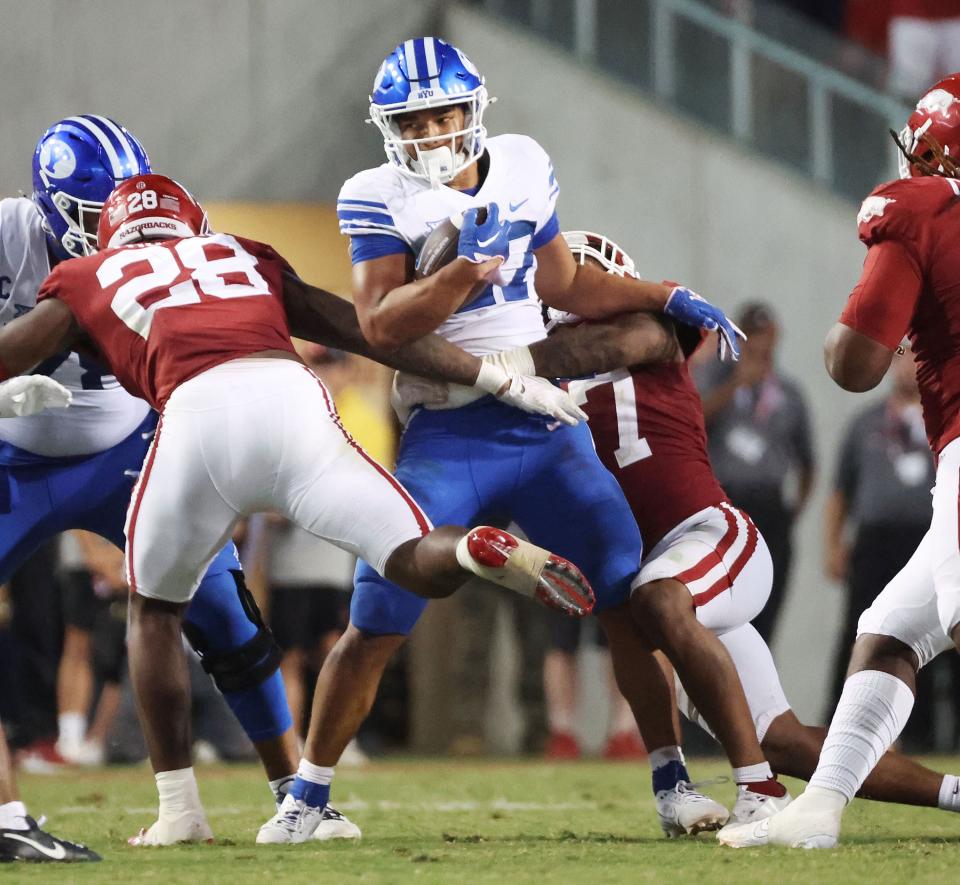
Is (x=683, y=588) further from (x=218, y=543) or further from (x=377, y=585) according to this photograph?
(x=218, y=543)

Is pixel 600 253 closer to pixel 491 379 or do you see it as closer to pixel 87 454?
pixel 491 379

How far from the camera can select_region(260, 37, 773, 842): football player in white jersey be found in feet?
14.7

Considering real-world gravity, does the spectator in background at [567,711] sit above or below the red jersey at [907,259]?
below

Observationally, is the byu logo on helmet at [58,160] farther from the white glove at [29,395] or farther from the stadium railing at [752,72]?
the stadium railing at [752,72]

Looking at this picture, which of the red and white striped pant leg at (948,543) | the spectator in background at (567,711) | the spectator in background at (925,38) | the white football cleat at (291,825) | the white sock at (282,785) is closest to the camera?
the red and white striped pant leg at (948,543)

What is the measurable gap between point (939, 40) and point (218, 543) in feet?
24.0

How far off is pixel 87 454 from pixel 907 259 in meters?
2.29

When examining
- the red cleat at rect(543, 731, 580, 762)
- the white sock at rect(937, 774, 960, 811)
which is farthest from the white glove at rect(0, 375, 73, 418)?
the red cleat at rect(543, 731, 580, 762)

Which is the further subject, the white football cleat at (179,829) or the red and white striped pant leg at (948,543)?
the white football cleat at (179,829)

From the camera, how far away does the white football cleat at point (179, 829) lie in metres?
4.46

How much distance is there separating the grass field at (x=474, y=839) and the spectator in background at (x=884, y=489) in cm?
111

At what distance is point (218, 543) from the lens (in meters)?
4.27

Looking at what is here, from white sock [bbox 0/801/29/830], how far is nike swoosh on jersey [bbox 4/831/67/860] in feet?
0.07

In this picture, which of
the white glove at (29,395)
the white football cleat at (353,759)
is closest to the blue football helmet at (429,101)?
the white glove at (29,395)
